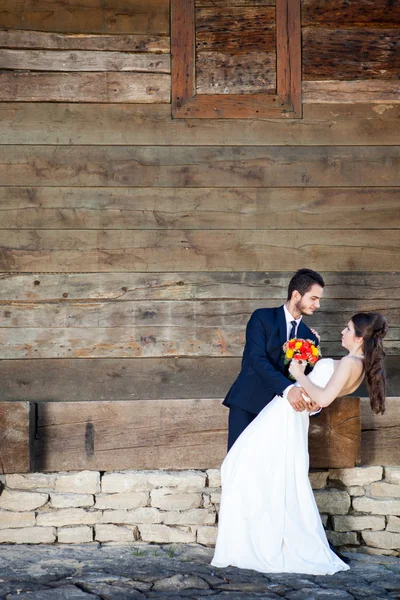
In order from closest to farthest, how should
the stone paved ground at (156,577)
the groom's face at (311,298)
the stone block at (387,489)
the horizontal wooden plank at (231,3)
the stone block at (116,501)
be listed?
1. the stone paved ground at (156,577)
2. the groom's face at (311,298)
3. the stone block at (116,501)
4. the stone block at (387,489)
5. the horizontal wooden plank at (231,3)

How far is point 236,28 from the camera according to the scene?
6137 mm

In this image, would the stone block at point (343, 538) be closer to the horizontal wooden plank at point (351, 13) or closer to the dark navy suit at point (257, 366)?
the dark navy suit at point (257, 366)

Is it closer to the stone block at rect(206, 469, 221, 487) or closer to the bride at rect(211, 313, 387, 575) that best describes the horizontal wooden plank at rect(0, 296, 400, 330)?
the bride at rect(211, 313, 387, 575)

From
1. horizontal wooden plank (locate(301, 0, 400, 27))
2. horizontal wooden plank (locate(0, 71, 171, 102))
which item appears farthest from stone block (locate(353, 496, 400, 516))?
horizontal wooden plank (locate(301, 0, 400, 27))

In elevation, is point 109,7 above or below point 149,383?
above

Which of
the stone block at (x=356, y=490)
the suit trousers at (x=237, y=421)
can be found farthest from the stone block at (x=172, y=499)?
the stone block at (x=356, y=490)

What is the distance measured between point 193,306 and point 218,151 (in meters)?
1.18

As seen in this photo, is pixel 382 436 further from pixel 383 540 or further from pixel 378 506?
pixel 383 540

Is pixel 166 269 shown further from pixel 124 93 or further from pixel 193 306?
pixel 124 93

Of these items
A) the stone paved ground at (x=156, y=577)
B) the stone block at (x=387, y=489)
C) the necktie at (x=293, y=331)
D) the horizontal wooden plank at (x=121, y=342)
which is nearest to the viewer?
the stone paved ground at (x=156, y=577)

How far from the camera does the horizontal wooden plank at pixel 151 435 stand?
18.6 ft

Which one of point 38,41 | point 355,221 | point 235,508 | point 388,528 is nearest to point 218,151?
point 355,221

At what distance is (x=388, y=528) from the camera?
5.78m

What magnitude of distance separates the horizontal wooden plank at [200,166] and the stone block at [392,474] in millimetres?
2109
